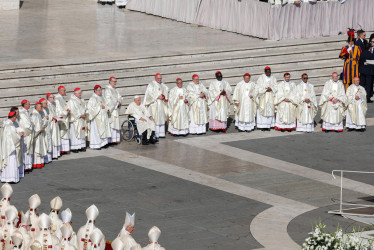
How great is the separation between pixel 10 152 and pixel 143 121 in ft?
13.2

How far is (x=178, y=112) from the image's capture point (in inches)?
1035

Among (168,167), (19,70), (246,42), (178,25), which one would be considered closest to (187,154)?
(168,167)

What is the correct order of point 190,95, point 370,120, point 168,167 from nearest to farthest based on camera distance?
1. point 168,167
2. point 190,95
3. point 370,120

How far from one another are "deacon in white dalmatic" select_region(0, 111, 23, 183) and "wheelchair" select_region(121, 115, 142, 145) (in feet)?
12.5

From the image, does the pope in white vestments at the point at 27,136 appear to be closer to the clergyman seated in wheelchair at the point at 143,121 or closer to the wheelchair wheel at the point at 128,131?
the clergyman seated in wheelchair at the point at 143,121

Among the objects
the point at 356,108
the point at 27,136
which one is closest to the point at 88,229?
the point at 27,136

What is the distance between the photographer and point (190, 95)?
26.5 meters

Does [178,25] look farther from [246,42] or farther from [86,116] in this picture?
[86,116]

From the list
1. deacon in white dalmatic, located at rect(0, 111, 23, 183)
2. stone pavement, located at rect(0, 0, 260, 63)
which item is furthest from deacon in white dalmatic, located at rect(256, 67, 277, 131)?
deacon in white dalmatic, located at rect(0, 111, 23, 183)

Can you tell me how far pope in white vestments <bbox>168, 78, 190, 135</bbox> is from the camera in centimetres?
2623

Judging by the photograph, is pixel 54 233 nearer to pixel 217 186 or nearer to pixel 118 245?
pixel 118 245

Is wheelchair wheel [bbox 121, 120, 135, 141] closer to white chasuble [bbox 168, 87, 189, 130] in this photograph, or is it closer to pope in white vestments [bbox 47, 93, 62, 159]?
white chasuble [bbox 168, 87, 189, 130]

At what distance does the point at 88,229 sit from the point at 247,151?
9764 mm

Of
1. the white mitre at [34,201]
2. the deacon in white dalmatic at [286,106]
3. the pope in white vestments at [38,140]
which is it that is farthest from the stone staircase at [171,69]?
the white mitre at [34,201]
